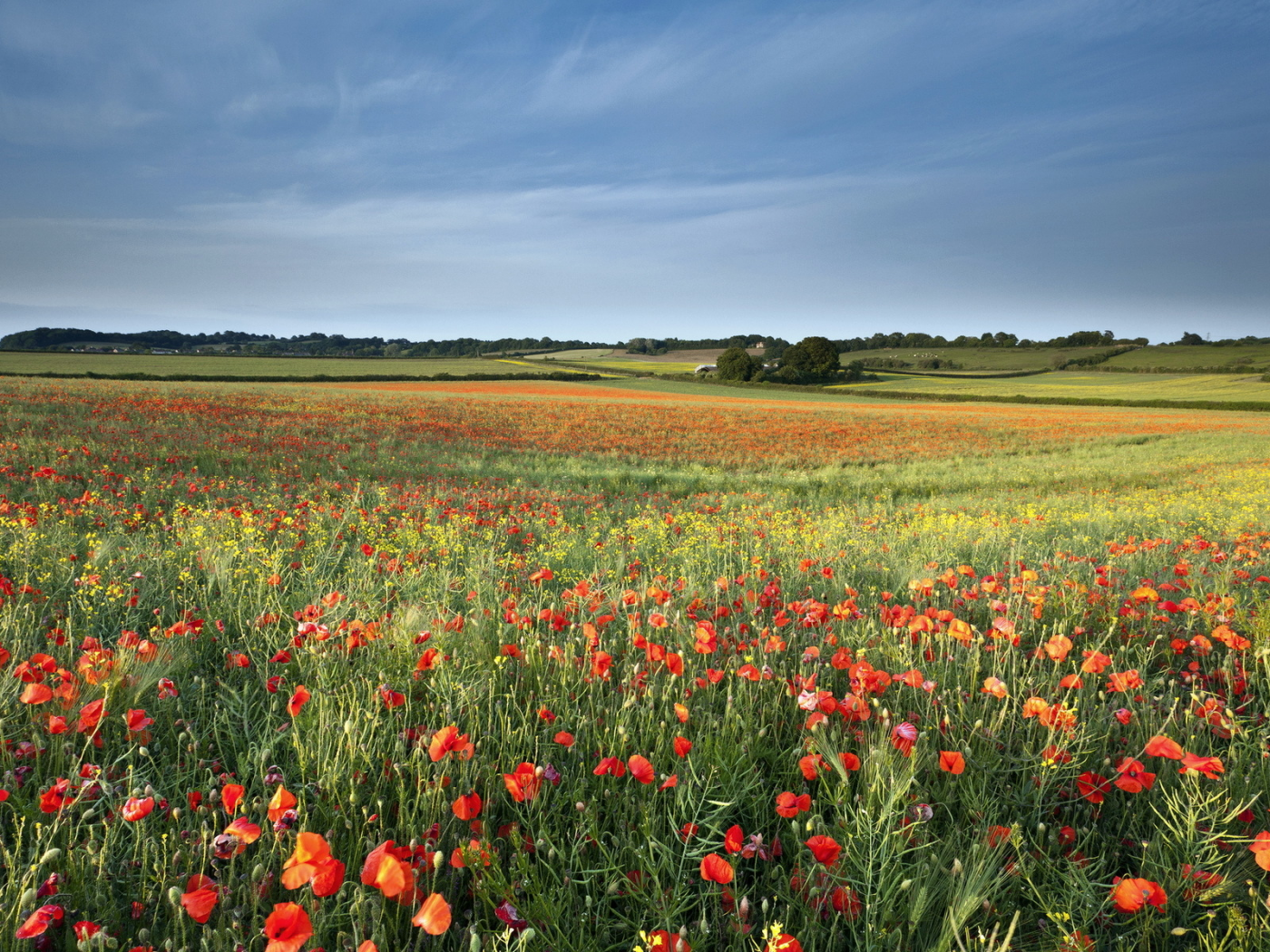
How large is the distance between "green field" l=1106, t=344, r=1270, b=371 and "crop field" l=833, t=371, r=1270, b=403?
22.1 feet

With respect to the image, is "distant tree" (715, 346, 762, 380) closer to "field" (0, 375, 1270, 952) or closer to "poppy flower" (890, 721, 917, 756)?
"field" (0, 375, 1270, 952)

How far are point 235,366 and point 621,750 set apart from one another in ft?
281

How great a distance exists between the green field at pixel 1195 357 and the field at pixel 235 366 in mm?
86654

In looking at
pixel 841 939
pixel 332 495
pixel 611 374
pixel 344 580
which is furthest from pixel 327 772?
pixel 611 374

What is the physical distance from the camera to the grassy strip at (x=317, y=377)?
5397cm

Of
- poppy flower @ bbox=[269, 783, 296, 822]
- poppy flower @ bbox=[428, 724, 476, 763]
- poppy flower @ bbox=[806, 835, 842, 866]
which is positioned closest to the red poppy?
poppy flower @ bbox=[269, 783, 296, 822]

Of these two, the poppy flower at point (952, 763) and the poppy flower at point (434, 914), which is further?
the poppy flower at point (952, 763)

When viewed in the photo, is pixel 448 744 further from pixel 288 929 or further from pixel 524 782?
pixel 288 929

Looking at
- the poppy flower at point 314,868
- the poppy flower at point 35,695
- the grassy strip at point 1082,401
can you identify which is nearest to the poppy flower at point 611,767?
the poppy flower at point 314,868

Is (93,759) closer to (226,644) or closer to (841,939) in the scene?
(226,644)

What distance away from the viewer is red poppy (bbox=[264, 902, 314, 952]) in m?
1.22

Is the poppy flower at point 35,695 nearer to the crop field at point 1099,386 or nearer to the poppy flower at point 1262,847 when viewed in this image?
the poppy flower at point 1262,847

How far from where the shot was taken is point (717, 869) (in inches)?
61.0

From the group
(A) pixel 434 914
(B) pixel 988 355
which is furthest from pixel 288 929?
(B) pixel 988 355
